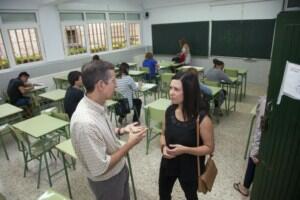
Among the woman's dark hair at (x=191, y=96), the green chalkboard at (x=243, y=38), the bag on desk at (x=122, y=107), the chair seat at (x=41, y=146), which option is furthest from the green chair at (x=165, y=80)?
the woman's dark hair at (x=191, y=96)

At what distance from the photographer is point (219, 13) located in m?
6.81

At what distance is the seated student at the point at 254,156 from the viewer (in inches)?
75.2

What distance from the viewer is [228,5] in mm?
6559

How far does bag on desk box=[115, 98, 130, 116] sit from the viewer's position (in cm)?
393

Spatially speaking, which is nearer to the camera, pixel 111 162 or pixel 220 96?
pixel 111 162

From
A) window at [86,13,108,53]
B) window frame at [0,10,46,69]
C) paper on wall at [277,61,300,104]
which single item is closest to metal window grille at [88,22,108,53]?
window at [86,13,108,53]

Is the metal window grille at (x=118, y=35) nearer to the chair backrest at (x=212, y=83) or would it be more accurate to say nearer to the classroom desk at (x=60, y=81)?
the classroom desk at (x=60, y=81)

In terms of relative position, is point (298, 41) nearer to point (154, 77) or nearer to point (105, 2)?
point (154, 77)

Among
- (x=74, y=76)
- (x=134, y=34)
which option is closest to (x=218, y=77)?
(x=74, y=76)

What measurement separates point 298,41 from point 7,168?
12.7ft

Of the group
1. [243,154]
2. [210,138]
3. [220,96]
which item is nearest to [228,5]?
[220,96]

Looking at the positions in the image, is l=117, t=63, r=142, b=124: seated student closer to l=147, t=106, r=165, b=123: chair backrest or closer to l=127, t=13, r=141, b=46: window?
l=147, t=106, r=165, b=123: chair backrest

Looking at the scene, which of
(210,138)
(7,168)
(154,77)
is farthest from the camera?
(154,77)

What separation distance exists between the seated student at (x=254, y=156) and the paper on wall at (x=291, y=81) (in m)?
0.51
